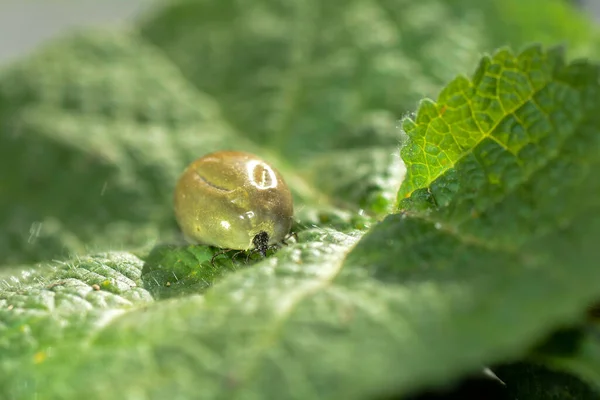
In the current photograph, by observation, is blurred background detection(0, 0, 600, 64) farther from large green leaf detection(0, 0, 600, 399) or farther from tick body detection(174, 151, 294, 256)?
tick body detection(174, 151, 294, 256)

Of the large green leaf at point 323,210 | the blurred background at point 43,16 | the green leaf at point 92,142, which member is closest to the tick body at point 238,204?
the large green leaf at point 323,210

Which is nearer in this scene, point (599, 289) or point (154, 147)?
point (599, 289)

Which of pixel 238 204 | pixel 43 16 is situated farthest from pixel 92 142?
pixel 43 16

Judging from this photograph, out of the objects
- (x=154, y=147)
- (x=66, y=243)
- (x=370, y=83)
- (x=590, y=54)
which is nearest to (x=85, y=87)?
(x=154, y=147)

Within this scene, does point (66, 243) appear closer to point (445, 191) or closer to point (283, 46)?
point (283, 46)

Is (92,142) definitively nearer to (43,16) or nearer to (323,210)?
(323,210)
